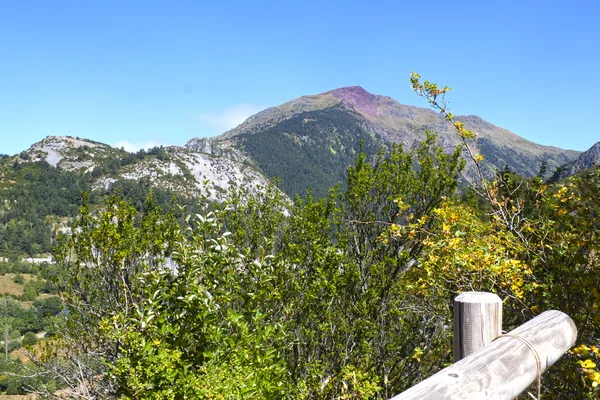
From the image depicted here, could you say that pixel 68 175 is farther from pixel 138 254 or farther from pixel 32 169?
pixel 138 254

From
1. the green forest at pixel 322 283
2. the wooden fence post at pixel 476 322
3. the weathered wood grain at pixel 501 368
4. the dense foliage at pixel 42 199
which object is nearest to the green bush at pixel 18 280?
the dense foliage at pixel 42 199

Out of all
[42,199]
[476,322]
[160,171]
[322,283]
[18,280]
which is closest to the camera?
[476,322]

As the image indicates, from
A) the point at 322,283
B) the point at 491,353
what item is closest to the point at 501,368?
the point at 491,353

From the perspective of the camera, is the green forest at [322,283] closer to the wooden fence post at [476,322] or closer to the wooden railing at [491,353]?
the wooden railing at [491,353]

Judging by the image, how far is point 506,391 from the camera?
1566mm

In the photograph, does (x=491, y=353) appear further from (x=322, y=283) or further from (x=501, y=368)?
(x=322, y=283)

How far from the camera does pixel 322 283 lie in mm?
6547

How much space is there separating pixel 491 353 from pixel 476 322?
256 millimetres

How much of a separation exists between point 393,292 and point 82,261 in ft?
18.9

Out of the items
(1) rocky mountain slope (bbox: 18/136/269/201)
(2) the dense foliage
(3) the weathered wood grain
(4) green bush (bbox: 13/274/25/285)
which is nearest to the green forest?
(3) the weathered wood grain

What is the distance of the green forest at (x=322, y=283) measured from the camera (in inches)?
139

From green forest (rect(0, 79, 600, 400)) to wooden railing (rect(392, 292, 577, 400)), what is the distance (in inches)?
19.8

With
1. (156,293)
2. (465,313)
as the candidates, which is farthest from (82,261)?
(465,313)

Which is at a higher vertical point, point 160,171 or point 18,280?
point 160,171
